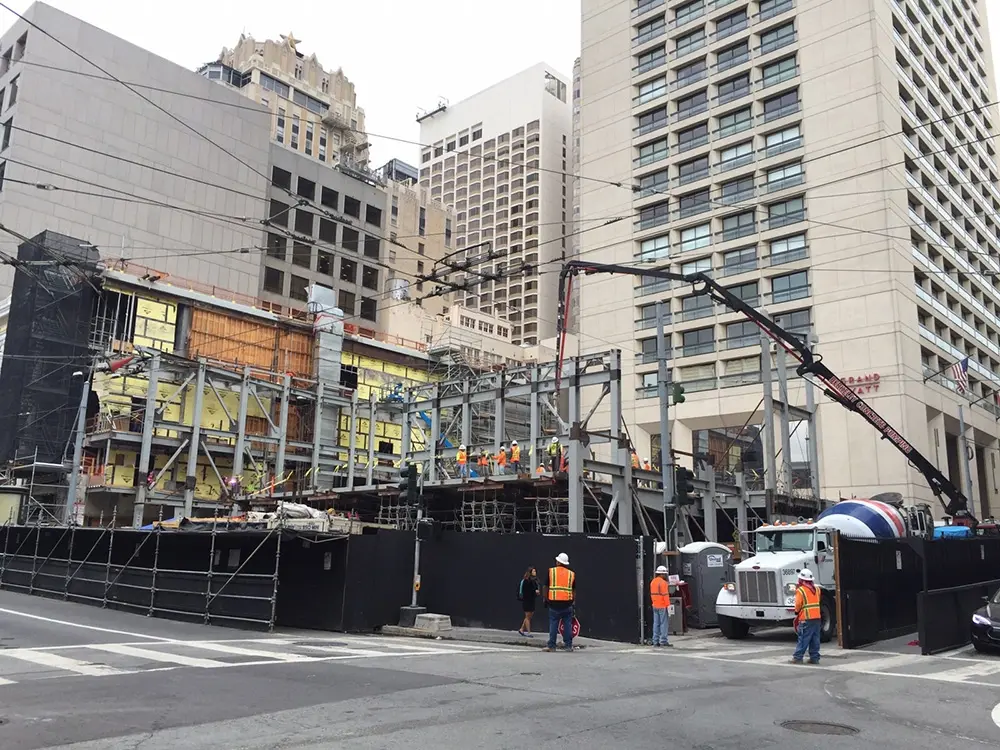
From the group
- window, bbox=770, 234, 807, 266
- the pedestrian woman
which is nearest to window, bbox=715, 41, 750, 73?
window, bbox=770, 234, 807, 266

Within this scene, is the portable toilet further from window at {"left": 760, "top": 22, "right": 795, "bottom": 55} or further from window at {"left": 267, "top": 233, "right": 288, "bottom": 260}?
window at {"left": 267, "top": 233, "right": 288, "bottom": 260}

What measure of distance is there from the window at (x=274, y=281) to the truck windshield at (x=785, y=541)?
5490 cm

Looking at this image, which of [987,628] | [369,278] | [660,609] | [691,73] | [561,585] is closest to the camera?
[987,628]

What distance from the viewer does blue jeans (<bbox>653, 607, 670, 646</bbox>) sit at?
16.7 m

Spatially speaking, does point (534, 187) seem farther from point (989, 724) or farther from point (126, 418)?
point (989, 724)

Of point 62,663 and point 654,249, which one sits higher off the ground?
point 654,249

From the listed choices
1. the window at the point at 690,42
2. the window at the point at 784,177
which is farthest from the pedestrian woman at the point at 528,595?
the window at the point at 690,42

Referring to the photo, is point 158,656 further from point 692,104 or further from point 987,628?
point 692,104

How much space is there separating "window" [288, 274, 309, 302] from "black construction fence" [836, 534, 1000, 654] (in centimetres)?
5674

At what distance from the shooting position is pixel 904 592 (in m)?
18.6

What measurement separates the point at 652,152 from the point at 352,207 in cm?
2860

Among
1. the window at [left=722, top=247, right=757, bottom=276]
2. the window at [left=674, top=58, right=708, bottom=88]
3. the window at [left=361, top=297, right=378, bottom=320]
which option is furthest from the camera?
the window at [left=361, top=297, right=378, bottom=320]

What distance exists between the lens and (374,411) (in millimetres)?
40219

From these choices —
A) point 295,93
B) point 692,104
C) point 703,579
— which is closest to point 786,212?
point 692,104
